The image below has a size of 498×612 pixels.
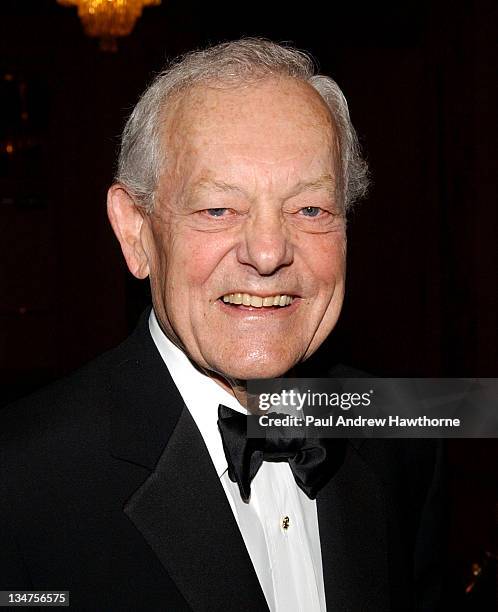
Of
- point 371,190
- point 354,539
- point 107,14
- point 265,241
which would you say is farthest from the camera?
point 371,190

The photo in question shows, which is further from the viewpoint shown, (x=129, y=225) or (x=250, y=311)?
(x=129, y=225)

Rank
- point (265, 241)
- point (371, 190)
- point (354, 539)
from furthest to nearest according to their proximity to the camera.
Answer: point (371, 190), point (354, 539), point (265, 241)

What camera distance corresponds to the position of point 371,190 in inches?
174

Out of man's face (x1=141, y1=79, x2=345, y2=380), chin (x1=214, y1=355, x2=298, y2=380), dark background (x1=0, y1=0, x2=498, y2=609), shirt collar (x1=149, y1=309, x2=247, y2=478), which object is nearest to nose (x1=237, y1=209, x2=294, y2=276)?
man's face (x1=141, y1=79, x2=345, y2=380)

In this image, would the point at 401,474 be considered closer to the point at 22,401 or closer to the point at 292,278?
the point at 292,278

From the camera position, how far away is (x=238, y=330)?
4.09 ft

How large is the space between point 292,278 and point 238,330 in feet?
0.40

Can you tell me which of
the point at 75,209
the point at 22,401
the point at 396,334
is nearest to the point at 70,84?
the point at 75,209

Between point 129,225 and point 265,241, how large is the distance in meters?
0.31

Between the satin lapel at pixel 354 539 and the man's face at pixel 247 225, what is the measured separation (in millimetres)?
302

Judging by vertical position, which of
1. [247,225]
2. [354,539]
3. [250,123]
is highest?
[250,123]

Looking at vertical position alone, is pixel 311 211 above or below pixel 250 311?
above

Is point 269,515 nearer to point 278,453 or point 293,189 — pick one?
point 278,453

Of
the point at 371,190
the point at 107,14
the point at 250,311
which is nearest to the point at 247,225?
the point at 250,311
